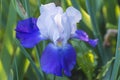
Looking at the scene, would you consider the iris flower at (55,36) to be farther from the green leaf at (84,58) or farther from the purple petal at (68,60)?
the green leaf at (84,58)

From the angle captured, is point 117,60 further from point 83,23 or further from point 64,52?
point 83,23

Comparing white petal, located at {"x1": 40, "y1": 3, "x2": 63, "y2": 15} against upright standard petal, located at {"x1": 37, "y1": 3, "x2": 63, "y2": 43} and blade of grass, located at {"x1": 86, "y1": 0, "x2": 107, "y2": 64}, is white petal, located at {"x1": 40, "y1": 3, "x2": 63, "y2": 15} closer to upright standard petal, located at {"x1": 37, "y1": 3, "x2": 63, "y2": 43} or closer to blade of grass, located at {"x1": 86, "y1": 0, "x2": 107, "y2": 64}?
upright standard petal, located at {"x1": 37, "y1": 3, "x2": 63, "y2": 43}

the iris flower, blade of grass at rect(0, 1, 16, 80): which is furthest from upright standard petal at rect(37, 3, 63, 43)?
blade of grass at rect(0, 1, 16, 80)

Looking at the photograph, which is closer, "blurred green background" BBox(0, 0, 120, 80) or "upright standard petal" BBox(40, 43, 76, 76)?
"upright standard petal" BBox(40, 43, 76, 76)

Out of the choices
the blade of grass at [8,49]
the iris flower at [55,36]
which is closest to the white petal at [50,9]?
the iris flower at [55,36]

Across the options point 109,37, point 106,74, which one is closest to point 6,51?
point 106,74

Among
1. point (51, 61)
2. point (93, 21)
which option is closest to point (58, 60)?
point (51, 61)

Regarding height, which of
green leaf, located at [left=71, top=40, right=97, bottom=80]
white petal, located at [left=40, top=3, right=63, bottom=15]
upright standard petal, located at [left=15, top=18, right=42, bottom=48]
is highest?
white petal, located at [left=40, top=3, right=63, bottom=15]

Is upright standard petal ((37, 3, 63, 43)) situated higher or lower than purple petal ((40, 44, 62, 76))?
higher
